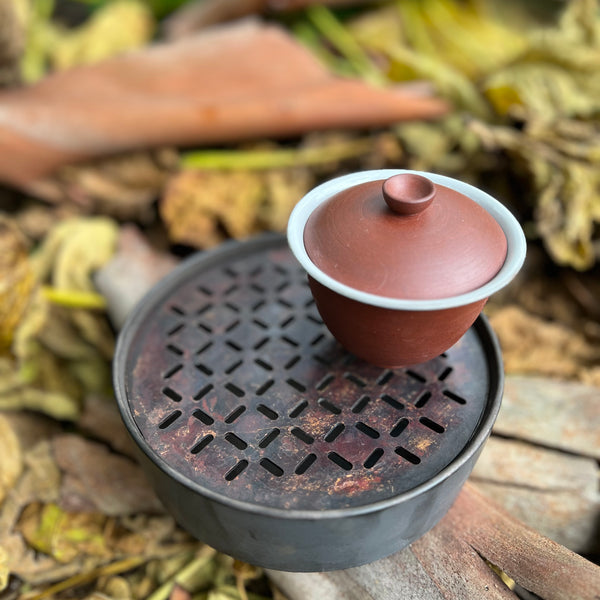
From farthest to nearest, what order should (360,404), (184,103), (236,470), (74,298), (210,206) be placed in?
(184,103)
(210,206)
(74,298)
(360,404)
(236,470)

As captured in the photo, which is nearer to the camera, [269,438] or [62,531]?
[269,438]

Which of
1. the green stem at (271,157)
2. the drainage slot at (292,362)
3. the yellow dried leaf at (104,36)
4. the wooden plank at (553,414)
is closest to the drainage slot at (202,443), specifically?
the drainage slot at (292,362)

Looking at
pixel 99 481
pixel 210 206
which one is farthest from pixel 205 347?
pixel 210 206

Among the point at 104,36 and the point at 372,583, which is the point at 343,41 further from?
the point at 372,583

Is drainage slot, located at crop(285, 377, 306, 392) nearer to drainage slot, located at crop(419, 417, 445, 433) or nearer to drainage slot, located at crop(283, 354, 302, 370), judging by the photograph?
drainage slot, located at crop(283, 354, 302, 370)

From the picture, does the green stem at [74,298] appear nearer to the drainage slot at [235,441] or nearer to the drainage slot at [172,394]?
the drainage slot at [172,394]

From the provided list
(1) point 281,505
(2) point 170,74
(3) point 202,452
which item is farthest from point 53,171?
(1) point 281,505

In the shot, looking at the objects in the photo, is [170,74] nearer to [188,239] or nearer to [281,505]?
[188,239]

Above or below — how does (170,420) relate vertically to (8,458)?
above
